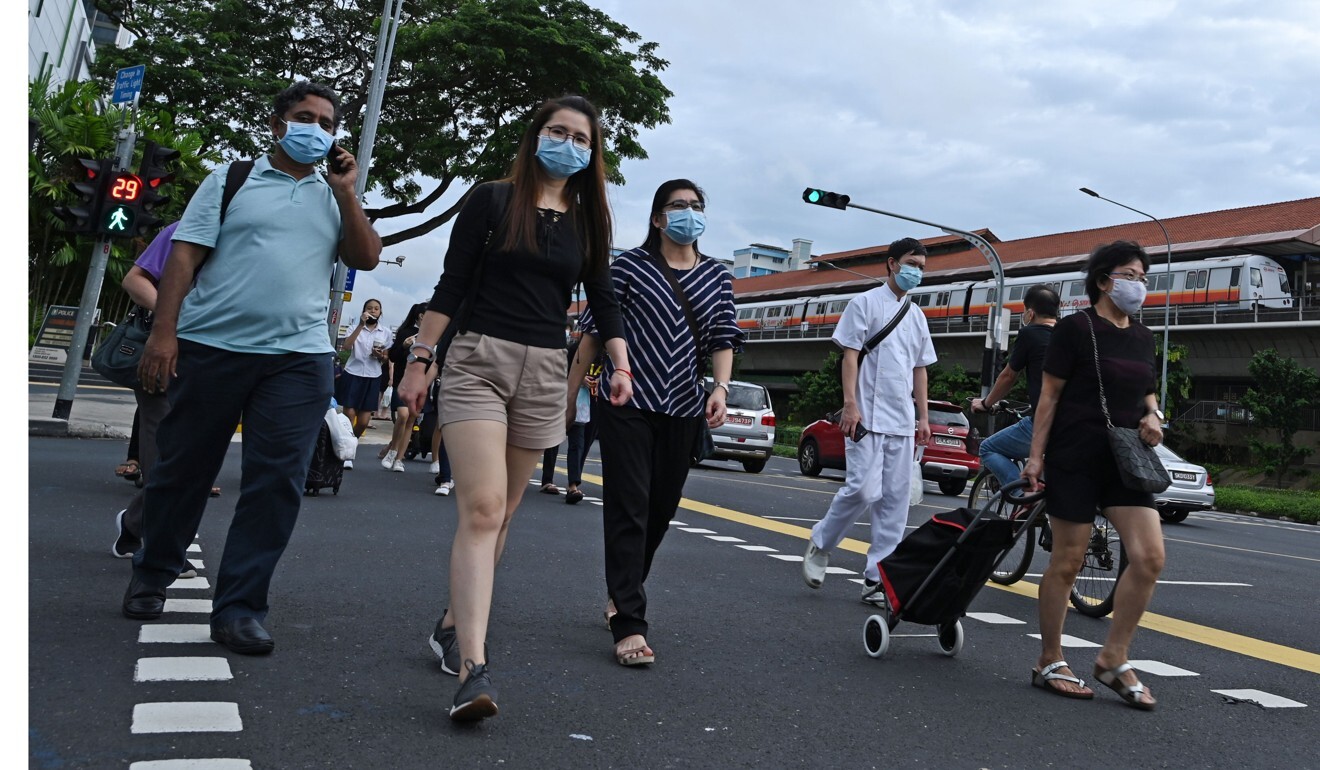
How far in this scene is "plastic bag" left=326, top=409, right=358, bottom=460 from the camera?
9578mm

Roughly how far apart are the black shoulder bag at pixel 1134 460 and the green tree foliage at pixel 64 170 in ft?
74.8

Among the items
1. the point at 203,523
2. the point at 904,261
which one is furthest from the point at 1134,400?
the point at 203,523

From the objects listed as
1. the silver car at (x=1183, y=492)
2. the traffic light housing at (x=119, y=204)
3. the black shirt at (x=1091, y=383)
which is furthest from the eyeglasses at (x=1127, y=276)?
the silver car at (x=1183, y=492)

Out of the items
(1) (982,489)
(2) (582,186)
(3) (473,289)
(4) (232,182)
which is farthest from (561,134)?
(1) (982,489)

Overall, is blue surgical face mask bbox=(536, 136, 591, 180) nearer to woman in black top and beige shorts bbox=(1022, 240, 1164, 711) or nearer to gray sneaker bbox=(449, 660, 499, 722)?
gray sneaker bbox=(449, 660, 499, 722)

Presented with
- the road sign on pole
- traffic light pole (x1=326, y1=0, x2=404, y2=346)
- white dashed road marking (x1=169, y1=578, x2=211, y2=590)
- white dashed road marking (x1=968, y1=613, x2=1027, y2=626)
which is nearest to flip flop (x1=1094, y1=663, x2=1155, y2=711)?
white dashed road marking (x1=968, y1=613, x2=1027, y2=626)

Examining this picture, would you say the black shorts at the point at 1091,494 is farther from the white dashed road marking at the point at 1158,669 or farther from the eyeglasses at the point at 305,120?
the eyeglasses at the point at 305,120

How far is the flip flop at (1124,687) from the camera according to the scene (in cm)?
462

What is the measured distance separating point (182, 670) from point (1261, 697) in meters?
4.09

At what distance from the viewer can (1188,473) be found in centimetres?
1988

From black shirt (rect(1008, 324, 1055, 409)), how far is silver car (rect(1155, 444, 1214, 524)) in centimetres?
1301

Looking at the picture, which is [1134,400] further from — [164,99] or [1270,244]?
[1270,244]

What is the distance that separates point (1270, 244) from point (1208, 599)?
41.2 meters

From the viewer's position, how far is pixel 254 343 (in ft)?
14.6
